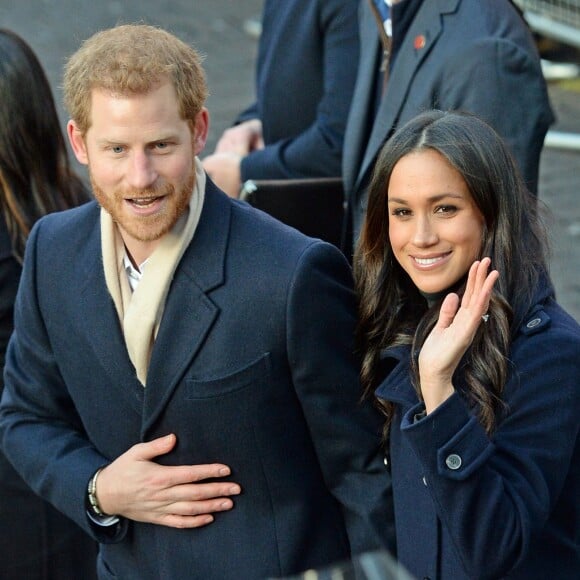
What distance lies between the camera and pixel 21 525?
12.4 ft

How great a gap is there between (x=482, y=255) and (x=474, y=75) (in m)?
1.00

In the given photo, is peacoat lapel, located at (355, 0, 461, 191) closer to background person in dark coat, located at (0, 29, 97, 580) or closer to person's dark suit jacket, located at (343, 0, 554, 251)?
person's dark suit jacket, located at (343, 0, 554, 251)

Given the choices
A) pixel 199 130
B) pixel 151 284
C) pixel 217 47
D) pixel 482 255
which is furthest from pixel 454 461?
pixel 217 47

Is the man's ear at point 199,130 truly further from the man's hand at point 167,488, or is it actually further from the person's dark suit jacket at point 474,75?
the person's dark suit jacket at point 474,75

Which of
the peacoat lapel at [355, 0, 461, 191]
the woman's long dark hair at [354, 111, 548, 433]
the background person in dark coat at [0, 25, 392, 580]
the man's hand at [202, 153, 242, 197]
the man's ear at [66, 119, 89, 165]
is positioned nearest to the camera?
the woman's long dark hair at [354, 111, 548, 433]

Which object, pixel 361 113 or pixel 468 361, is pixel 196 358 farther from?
pixel 361 113

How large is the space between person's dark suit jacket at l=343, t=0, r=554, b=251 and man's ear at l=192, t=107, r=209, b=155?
92cm

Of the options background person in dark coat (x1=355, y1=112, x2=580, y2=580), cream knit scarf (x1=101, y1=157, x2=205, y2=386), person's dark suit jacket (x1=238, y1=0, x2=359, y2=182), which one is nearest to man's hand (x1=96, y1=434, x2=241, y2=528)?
cream knit scarf (x1=101, y1=157, x2=205, y2=386)

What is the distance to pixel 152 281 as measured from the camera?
9.10ft

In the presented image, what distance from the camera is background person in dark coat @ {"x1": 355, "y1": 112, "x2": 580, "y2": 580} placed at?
243 centimetres

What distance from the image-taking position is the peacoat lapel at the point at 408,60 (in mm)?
3686

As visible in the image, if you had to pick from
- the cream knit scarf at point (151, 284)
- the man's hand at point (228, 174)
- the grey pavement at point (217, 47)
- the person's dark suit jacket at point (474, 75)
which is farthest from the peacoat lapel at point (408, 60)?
the grey pavement at point (217, 47)

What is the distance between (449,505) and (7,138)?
6.23 feet

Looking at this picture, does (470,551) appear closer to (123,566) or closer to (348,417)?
(348,417)
